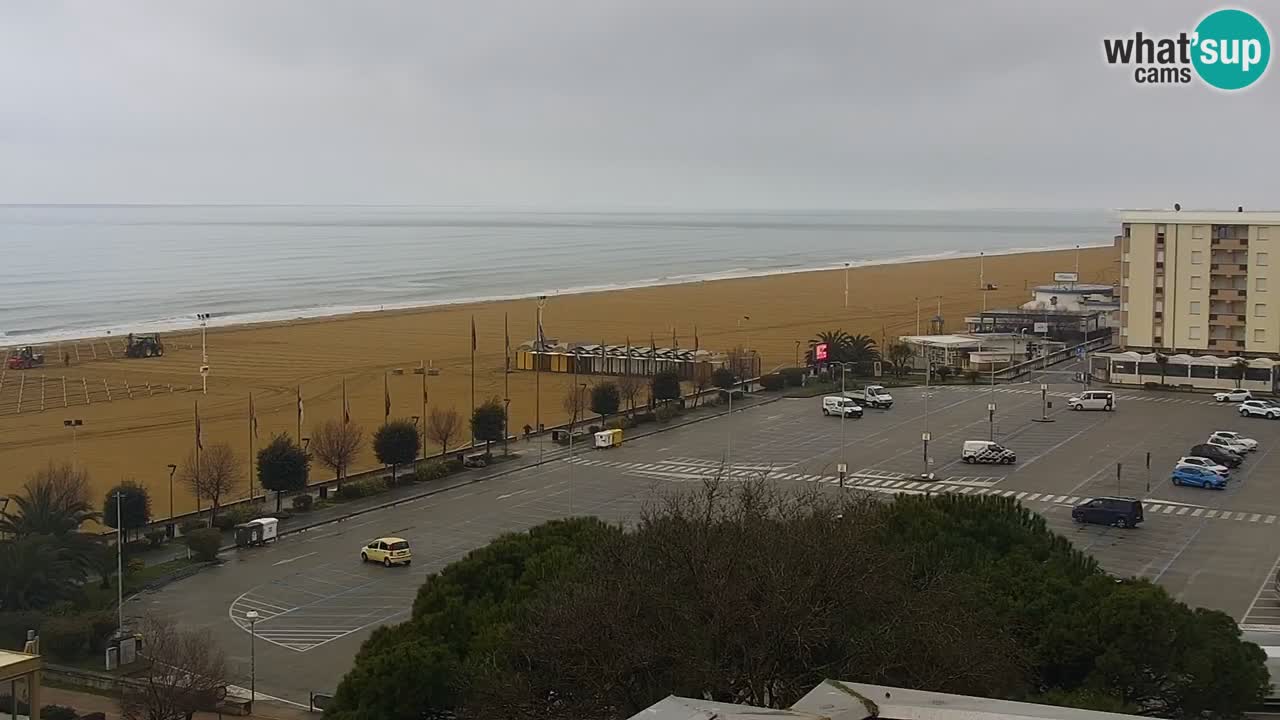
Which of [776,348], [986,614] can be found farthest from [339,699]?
[776,348]

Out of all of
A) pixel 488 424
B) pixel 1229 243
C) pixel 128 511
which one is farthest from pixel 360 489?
pixel 1229 243

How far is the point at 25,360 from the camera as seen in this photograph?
6669cm

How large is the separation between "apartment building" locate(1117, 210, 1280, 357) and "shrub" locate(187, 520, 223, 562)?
46.3 metres

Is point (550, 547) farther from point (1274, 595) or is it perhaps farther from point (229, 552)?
point (1274, 595)

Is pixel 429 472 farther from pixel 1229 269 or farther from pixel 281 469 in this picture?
pixel 1229 269

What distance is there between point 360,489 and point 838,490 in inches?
527

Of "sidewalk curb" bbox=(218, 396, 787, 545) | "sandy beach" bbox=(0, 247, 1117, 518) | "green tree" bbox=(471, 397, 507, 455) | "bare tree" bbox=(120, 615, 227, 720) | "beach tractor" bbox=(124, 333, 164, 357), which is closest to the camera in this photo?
"bare tree" bbox=(120, 615, 227, 720)

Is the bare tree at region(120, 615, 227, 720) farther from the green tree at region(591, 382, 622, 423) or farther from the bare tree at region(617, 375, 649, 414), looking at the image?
the bare tree at region(617, 375, 649, 414)

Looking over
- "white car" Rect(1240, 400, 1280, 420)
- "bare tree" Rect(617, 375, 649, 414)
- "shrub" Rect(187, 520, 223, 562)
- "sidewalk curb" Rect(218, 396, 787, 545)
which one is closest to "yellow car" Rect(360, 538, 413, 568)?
"shrub" Rect(187, 520, 223, 562)

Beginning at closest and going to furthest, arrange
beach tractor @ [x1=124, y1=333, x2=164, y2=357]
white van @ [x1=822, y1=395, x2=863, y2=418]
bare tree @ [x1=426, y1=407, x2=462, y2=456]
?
bare tree @ [x1=426, y1=407, x2=462, y2=456] → white van @ [x1=822, y1=395, x2=863, y2=418] → beach tractor @ [x1=124, y1=333, x2=164, y2=357]

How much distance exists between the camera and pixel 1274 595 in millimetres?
27203

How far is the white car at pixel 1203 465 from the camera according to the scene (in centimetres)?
3862

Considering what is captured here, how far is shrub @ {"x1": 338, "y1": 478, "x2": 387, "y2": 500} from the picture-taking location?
124 ft

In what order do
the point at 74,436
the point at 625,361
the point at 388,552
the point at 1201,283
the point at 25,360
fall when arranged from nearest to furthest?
the point at 388,552 < the point at 74,436 < the point at 1201,283 < the point at 625,361 < the point at 25,360
